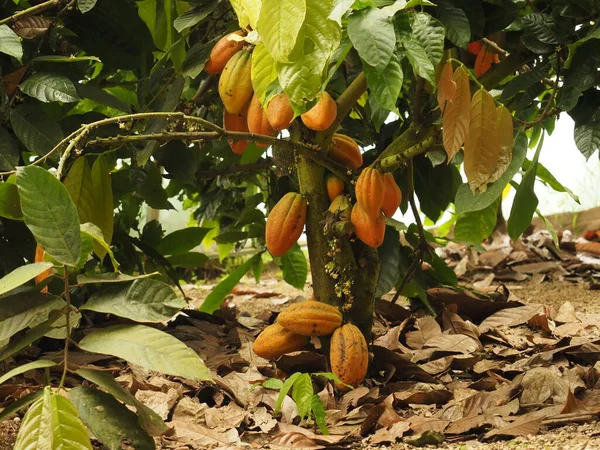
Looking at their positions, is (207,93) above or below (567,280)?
above

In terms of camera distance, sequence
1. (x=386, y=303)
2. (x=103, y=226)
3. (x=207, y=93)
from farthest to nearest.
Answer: (x=386, y=303)
(x=207, y=93)
(x=103, y=226)

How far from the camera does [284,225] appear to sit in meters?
1.28

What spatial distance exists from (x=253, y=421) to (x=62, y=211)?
A: 1.75 ft

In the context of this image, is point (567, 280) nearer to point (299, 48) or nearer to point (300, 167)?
point (300, 167)

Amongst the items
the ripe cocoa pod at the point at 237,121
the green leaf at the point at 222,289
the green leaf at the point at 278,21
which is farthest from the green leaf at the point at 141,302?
the green leaf at the point at 222,289

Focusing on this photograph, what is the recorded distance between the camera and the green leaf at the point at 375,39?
812mm

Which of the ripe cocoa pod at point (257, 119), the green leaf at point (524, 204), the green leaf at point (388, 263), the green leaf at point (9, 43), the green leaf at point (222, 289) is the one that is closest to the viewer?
the green leaf at point (9, 43)

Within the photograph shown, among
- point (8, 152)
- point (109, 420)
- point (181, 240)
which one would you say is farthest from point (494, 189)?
point (181, 240)

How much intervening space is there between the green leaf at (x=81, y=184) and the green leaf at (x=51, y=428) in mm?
435

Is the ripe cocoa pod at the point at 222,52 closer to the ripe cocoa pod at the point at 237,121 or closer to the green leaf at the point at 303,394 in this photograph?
the ripe cocoa pod at the point at 237,121

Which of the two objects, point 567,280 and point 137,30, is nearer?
point 137,30

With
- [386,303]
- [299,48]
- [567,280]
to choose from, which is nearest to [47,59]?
[299,48]

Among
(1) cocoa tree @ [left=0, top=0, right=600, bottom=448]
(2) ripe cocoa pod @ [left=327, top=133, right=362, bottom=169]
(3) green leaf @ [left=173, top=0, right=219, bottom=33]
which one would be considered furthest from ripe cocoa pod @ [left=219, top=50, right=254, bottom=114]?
(2) ripe cocoa pod @ [left=327, top=133, right=362, bottom=169]

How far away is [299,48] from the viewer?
75 cm
